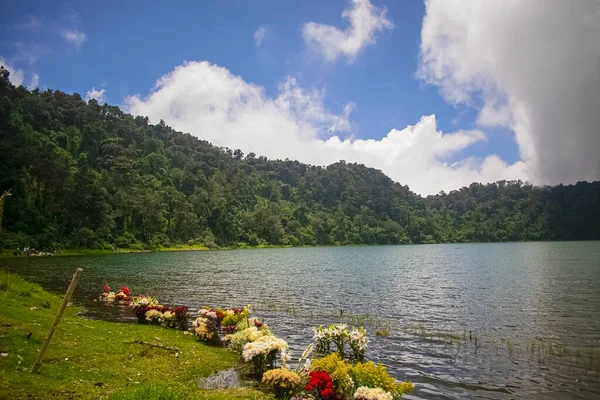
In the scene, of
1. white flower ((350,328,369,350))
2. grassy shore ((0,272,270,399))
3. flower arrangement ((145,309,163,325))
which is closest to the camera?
grassy shore ((0,272,270,399))

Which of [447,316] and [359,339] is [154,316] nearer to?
[359,339]

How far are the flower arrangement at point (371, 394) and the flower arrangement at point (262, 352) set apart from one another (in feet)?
18.3

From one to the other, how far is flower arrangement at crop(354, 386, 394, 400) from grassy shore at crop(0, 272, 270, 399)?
13.2 ft

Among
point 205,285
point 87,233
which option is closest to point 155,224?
point 87,233

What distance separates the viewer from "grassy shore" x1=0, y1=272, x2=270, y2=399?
478 inches

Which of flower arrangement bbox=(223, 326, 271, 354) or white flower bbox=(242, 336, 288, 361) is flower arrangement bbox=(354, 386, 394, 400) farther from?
flower arrangement bbox=(223, 326, 271, 354)

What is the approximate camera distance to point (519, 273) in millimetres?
69312

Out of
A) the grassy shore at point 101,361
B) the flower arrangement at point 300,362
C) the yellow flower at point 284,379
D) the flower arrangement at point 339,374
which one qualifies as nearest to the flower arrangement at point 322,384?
the flower arrangement at point 300,362

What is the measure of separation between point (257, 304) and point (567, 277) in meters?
51.4

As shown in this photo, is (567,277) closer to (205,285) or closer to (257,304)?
(257,304)

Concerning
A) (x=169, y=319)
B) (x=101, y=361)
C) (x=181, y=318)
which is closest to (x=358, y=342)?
(x=101, y=361)

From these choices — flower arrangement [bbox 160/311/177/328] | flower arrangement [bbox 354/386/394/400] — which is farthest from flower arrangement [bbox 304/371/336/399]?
flower arrangement [bbox 160/311/177/328]

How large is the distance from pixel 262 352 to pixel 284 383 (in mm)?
3344

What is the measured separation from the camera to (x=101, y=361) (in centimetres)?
1655
